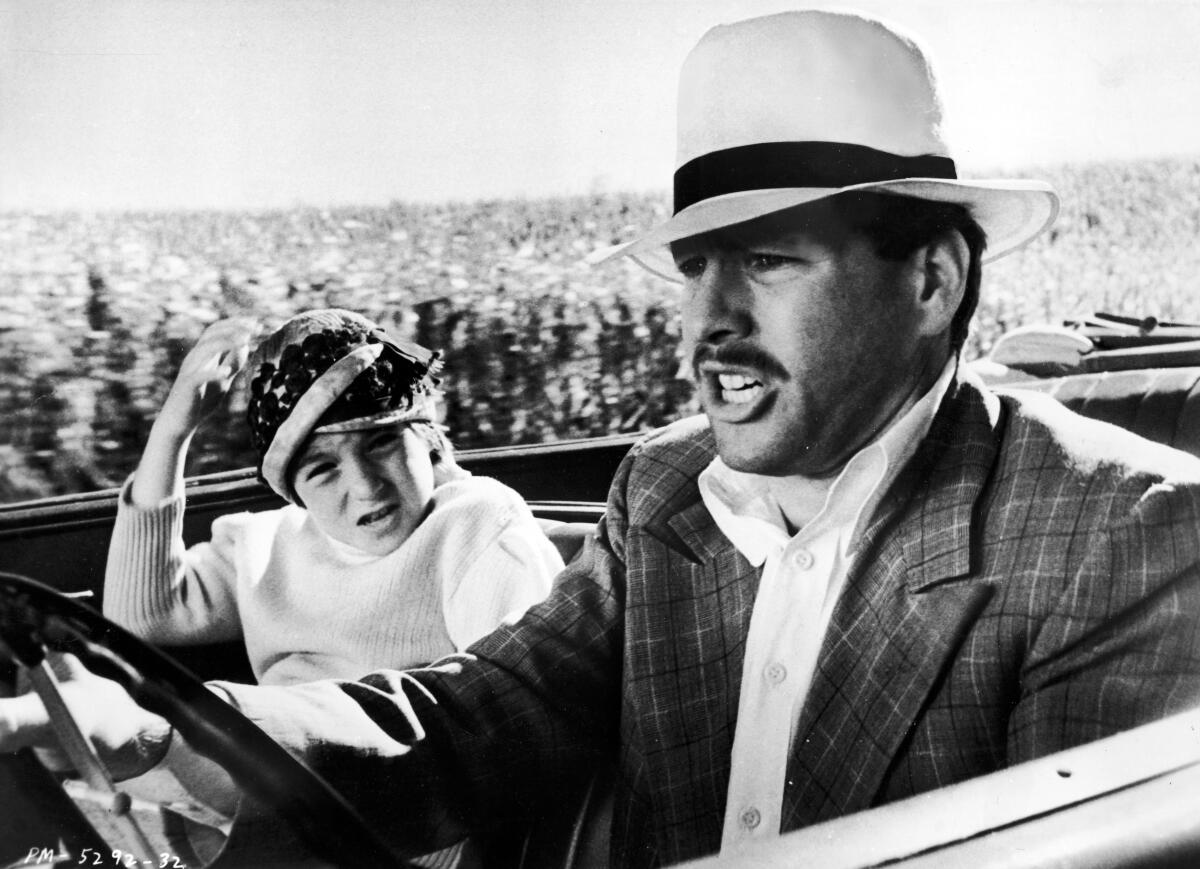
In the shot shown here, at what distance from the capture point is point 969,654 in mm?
1467

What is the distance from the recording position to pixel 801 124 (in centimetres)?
151

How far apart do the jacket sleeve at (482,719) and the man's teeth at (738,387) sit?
0.22 meters

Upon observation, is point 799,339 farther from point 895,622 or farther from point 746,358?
point 895,622

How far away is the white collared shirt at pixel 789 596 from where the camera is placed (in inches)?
61.1

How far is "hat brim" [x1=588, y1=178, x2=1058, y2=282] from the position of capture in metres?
1.47

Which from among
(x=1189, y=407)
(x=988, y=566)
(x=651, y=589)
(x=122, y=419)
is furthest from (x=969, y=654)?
(x=122, y=419)

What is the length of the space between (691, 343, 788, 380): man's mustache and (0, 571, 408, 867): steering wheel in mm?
634

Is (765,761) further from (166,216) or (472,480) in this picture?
(166,216)

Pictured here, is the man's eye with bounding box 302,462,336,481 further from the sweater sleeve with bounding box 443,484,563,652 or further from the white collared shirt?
the white collared shirt

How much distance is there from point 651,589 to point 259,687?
19.2 inches

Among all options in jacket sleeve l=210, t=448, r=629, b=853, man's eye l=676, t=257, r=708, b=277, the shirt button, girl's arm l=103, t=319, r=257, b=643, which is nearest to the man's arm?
jacket sleeve l=210, t=448, r=629, b=853

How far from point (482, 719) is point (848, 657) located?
1.44ft

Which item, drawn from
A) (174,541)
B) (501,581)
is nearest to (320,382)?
(174,541)

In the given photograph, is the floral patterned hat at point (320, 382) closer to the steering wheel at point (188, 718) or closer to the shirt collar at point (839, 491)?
the steering wheel at point (188, 718)
